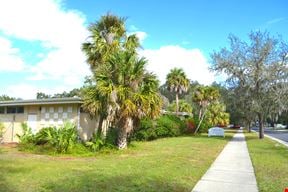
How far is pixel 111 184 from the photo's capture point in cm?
903

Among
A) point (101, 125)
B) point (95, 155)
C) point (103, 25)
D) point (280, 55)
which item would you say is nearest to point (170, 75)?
point (280, 55)

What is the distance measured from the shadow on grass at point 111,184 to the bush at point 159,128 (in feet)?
48.6

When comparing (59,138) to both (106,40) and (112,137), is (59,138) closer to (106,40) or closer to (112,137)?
(112,137)

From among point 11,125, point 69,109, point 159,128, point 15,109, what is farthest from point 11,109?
point 159,128

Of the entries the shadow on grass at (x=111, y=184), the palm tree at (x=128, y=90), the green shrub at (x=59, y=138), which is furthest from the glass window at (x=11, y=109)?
the shadow on grass at (x=111, y=184)

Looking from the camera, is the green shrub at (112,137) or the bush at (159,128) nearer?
the green shrub at (112,137)

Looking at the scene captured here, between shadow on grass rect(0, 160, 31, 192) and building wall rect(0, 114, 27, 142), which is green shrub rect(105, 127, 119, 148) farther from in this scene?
building wall rect(0, 114, 27, 142)

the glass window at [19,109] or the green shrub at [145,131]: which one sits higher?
the glass window at [19,109]

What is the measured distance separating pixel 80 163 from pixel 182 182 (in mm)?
4570

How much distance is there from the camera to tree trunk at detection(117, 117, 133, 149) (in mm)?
17984

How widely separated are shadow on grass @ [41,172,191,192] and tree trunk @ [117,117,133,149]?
776 centimetres

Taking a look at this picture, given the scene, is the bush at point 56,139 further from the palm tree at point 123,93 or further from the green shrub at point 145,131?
the green shrub at point 145,131

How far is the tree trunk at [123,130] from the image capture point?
18.0 metres

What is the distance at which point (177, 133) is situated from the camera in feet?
120
